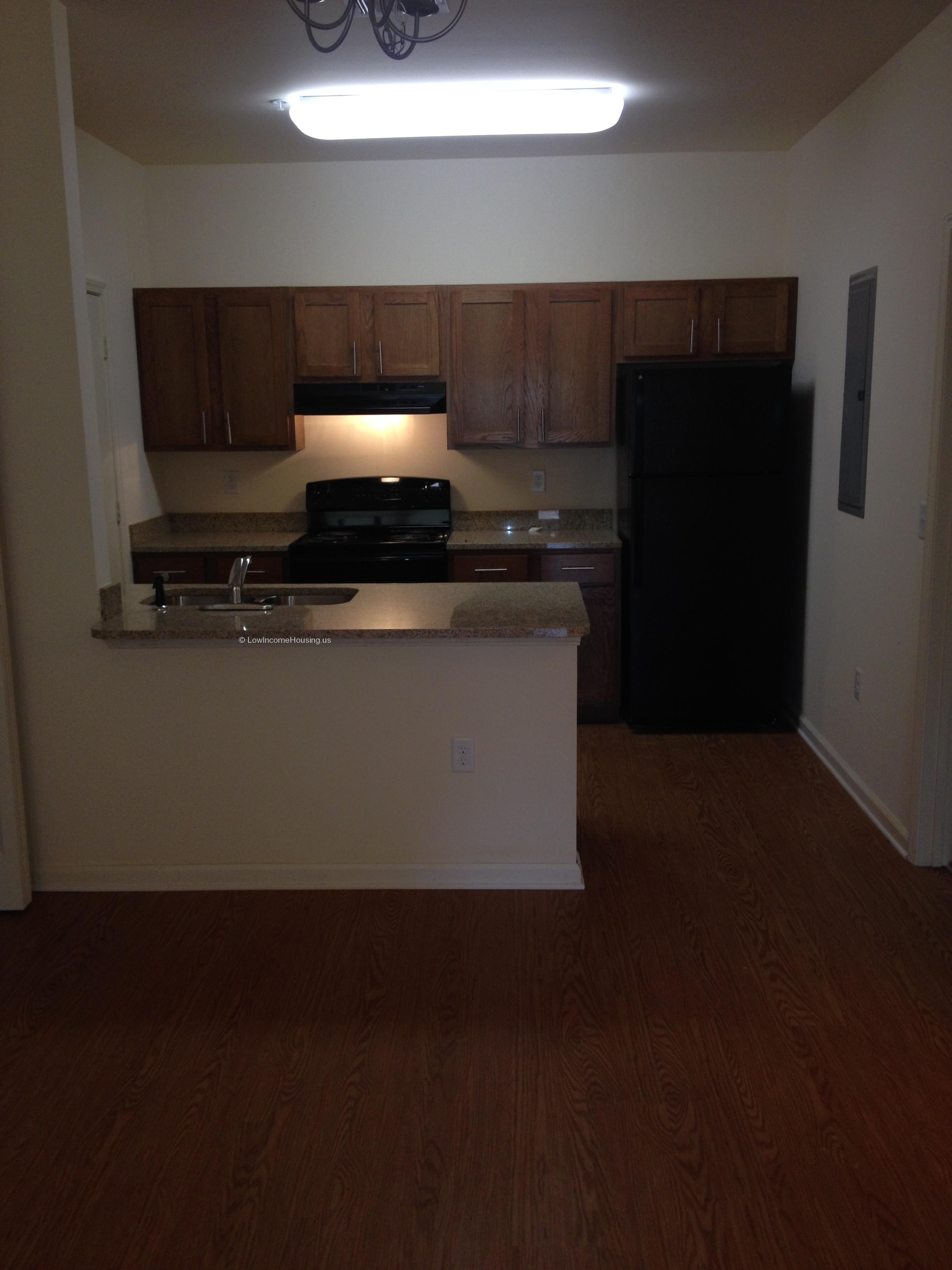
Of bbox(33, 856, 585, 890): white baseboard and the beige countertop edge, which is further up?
the beige countertop edge

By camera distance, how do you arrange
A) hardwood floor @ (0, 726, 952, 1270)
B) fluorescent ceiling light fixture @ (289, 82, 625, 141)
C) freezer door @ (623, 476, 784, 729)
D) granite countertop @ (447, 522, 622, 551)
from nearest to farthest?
1. hardwood floor @ (0, 726, 952, 1270)
2. fluorescent ceiling light fixture @ (289, 82, 625, 141)
3. freezer door @ (623, 476, 784, 729)
4. granite countertop @ (447, 522, 622, 551)

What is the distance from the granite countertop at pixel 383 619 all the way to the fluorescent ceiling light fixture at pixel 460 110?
182 cm

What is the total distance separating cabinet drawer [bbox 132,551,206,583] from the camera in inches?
196

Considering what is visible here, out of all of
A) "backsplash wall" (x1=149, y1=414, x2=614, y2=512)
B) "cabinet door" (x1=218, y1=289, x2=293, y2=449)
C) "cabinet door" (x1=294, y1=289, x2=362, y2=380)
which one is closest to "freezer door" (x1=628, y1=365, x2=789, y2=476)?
"backsplash wall" (x1=149, y1=414, x2=614, y2=512)

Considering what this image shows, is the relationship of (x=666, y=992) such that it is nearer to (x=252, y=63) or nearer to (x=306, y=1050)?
(x=306, y=1050)

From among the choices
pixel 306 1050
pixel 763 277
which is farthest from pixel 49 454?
pixel 763 277

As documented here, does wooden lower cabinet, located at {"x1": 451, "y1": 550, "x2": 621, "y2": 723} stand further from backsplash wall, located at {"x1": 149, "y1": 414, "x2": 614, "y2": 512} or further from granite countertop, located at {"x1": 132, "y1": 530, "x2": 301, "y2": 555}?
granite countertop, located at {"x1": 132, "y1": 530, "x2": 301, "y2": 555}

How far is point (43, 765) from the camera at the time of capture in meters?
3.34

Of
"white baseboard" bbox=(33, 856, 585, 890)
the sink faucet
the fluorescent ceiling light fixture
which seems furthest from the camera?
the fluorescent ceiling light fixture

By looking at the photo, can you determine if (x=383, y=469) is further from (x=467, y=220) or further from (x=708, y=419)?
(x=708, y=419)

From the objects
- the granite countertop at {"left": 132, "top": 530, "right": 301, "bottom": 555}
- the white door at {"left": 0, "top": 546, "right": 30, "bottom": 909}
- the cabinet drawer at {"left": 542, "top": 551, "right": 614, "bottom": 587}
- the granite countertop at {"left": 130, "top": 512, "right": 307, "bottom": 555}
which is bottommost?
the white door at {"left": 0, "top": 546, "right": 30, "bottom": 909}

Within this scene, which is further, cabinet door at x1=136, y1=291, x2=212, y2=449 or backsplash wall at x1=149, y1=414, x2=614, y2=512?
backsplash wall at x1=149, y1=414, x2=614, y2=512

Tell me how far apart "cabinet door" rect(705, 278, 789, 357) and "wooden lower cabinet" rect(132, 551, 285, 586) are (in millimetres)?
2247

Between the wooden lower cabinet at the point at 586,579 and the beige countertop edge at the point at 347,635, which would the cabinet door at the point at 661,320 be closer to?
the wooden lower cabinet at the point at 586,579
